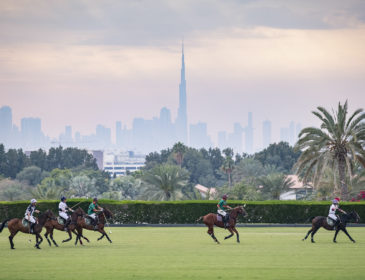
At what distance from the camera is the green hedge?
5034 centimetres

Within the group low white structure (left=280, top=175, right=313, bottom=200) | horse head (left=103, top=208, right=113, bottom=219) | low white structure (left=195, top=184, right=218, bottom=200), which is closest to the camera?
horse head (left=103, top=208, right=113, bottom=219)

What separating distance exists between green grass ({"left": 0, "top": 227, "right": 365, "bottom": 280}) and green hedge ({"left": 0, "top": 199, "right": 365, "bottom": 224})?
17.5 metres

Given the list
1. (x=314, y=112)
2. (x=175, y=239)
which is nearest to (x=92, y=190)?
(x=314, y=112)

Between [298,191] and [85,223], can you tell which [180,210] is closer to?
[85,223]

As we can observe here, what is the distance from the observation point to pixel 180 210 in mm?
51062

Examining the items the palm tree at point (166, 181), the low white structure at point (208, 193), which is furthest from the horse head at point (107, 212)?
the low white structure at point (208, 193)

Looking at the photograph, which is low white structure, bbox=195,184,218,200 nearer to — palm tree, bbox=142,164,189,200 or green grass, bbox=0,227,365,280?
palm tree, bbox=142,164,189,200

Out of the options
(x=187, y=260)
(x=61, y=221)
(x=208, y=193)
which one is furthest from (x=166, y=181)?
(x=187, y=260)

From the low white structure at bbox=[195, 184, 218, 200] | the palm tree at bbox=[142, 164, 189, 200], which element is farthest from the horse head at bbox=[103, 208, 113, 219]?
the low white structure at bbox=[195, 184, 218, 200]

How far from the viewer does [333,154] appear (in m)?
55.0

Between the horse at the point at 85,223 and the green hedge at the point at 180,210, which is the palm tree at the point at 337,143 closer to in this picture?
the green hedge at the point at 180,210

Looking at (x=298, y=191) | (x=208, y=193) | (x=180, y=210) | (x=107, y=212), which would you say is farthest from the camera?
(x=298, y=191)

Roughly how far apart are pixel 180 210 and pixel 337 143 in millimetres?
13688

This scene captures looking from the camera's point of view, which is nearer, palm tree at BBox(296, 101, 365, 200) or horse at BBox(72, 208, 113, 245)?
horse at BBox(72, 208, 113, 245)
